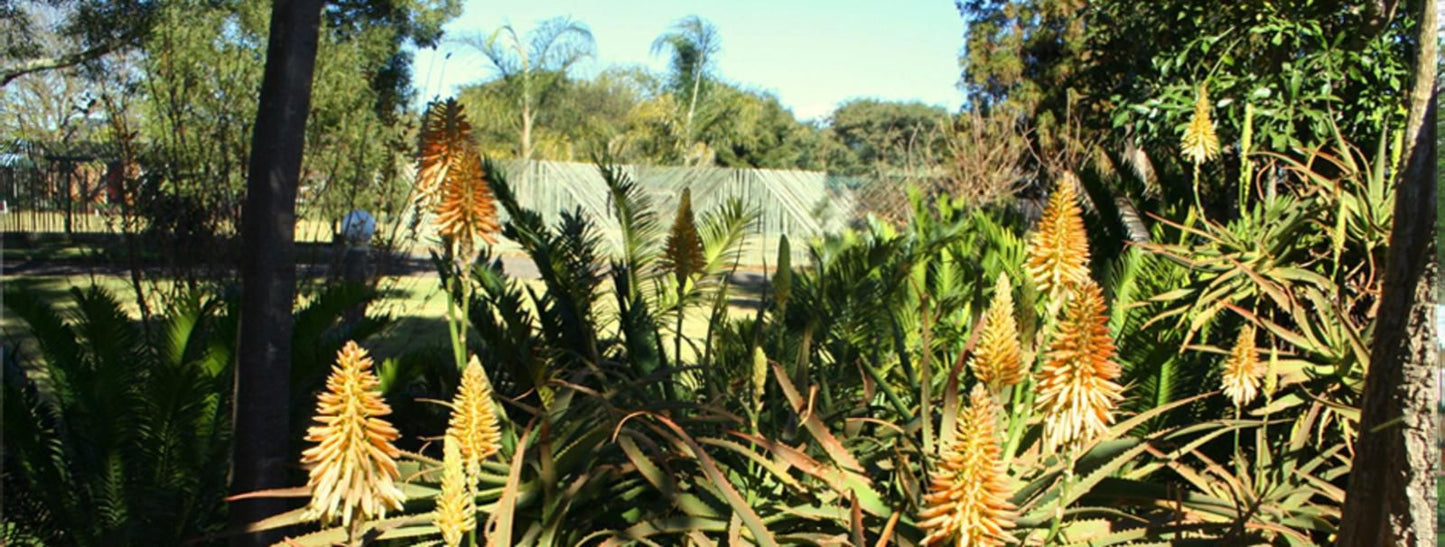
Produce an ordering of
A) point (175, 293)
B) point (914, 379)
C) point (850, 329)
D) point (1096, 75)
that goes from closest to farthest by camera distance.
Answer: point (914, 379) → point (850, 329) → point (175, 293) → point (1096, 75)

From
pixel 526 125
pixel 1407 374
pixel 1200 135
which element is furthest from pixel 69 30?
pixel 526 125

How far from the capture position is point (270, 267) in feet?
10.2

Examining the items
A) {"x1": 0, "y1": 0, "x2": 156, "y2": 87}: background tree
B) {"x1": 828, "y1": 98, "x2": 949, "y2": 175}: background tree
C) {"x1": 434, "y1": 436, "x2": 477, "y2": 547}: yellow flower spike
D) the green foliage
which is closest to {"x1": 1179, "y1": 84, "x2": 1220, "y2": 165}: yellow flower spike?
{"x1": 434, "y1": 436, "x2": 477, "y2": 547}: yellow flower spike

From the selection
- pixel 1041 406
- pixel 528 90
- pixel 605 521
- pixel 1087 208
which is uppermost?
pixel 528 90

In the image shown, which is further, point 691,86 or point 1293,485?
point 691,86

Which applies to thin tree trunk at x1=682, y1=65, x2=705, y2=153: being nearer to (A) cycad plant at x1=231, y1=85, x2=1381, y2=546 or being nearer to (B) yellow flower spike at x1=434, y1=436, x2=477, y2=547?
(A) cycad plant at x1=231, y1=85, x2=1381, y2=546

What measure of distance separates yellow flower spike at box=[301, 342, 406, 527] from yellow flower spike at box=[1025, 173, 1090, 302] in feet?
4.86

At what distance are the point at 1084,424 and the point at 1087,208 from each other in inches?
164

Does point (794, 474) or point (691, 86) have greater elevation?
point (691, 86)

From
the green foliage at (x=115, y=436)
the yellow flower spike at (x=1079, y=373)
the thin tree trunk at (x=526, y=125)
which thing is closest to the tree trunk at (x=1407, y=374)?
the yellow flower spike at (x=1079, y=373)

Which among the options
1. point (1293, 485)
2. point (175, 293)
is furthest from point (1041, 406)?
point (175, 293)

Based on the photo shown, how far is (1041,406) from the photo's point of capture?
7.02 ft

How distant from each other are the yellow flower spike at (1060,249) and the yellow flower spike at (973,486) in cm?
79

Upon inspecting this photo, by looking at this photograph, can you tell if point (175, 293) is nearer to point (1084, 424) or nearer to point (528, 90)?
point (1084, 424)
